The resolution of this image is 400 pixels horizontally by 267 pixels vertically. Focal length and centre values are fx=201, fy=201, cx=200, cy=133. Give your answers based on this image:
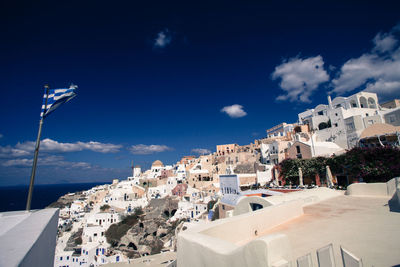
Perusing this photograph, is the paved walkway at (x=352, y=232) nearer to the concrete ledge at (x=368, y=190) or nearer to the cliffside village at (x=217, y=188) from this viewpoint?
the concrete ledge at (x=368, y=190)

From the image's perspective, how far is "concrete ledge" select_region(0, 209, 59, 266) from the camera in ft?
7.88

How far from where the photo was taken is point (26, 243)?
2.82 m

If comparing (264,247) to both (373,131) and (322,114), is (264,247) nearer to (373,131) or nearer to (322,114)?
(373,131)

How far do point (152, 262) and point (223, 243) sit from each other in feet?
71.9

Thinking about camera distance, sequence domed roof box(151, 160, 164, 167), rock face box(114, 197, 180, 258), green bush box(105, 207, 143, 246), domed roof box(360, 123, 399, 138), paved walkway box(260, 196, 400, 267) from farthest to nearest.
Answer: domed roof box(151, 160, 164, 167) < green bush box(105, 207, 143, 246) < rock face box(114, 197, 180, 258) < domed roof box(360, 123, 399, 138) < paved walkway box(260, 196, 400, 267)

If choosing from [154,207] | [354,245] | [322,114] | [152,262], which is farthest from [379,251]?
[154,207]

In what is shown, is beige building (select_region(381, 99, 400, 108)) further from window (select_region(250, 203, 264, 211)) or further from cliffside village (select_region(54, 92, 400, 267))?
window (select_region(250, 203, 264, 211))

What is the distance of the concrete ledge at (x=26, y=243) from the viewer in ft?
7.88

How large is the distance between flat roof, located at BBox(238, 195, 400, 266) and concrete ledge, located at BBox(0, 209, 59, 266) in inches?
194

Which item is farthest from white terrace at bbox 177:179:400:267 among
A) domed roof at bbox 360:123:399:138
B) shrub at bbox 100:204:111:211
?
shrub at bbox 100:204:111:211

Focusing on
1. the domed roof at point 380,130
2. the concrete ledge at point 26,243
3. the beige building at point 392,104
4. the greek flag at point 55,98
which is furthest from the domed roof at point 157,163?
the concrete ledge at point 26,243

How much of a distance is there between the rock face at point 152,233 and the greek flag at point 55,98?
1062 inches

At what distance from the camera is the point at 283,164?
929 inches

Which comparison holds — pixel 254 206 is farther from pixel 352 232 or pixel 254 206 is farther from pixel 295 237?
pixel 352 232
